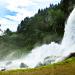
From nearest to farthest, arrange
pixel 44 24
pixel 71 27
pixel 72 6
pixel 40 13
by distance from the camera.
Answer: pixel 71 27 < pixel 72 6 < pixel 44 24 < pixel 40 13

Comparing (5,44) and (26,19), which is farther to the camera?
(26,19)

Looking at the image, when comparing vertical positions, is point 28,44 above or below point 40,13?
below

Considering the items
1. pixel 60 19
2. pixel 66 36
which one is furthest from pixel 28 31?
pixel 66 36

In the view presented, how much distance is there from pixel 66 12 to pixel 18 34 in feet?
117

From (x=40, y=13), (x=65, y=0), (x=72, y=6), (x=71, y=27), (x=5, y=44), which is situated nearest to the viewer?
(x=71, y=27)

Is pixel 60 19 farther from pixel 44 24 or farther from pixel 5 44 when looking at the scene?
pixel 5 44

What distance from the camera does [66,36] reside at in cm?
9438

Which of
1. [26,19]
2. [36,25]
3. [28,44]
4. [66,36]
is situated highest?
[26,19]

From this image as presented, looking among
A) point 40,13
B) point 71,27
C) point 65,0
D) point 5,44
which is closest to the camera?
point 71,27

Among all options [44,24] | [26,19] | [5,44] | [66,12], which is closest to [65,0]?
[66,12]

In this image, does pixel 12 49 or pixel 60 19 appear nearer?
pixel 60 19

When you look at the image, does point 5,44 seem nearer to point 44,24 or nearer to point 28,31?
point 28,31

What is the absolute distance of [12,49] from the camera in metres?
134

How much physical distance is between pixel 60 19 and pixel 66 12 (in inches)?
315
